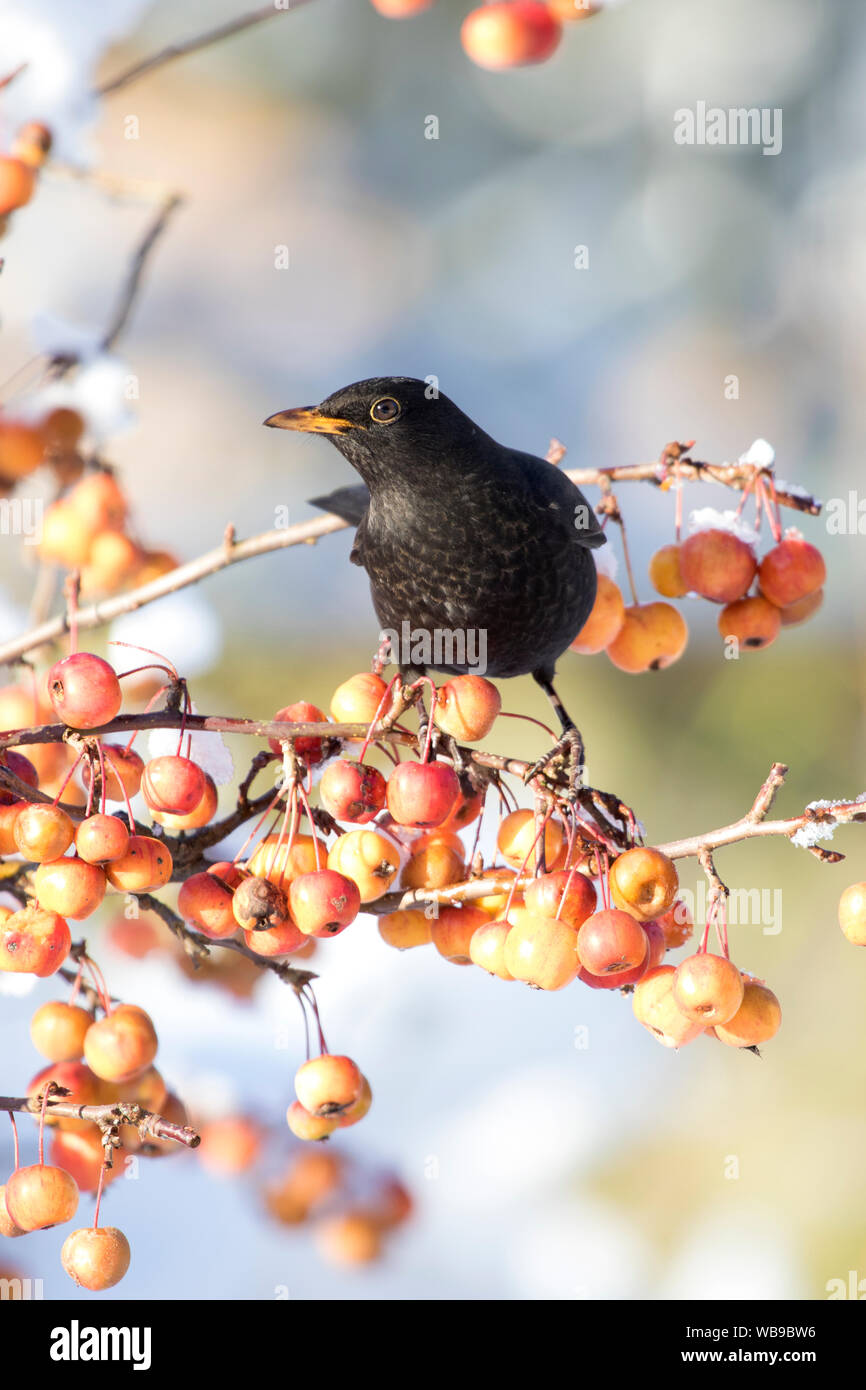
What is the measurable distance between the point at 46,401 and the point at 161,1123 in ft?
4.99

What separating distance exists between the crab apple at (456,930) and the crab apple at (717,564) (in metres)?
0.75

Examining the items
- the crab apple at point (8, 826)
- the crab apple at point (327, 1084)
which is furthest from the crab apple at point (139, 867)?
the crab apple at point (327, 1084)

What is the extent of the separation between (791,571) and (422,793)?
912 millimetres

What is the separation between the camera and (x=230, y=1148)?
7.86ft

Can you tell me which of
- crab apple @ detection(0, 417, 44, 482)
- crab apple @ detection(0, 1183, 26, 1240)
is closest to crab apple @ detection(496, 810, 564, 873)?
crab apple @ detection(0, 1183, 26, 1240)

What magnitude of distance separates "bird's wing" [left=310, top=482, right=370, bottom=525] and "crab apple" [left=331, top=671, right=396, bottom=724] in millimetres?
1036

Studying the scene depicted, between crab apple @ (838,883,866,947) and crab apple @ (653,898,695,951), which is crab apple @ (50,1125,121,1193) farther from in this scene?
crab apple @ (838,883,866,947)

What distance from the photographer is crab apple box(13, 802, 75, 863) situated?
1.27 meters

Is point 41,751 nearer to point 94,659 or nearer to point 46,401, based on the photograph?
point 94,659

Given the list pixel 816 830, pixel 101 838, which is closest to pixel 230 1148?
pixel 101 838

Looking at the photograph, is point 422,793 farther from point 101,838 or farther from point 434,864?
point 101,838

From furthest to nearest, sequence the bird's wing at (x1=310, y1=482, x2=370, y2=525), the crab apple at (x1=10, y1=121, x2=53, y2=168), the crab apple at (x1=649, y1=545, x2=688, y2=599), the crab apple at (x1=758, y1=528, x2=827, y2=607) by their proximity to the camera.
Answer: the bird's wing at (x1=310, y1=482, x2=370, y2=525) < the crab apple at (x1=649, y1=545, x2=688, y2=599) < the crab apple at (x1=758, y1=528, x2=827, y2=607) < the crab apple at (x1=10, y1=121, x2=53, y2=168)

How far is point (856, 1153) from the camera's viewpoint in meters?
4.66

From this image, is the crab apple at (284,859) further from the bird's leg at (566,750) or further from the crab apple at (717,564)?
the crab apple at (717,564)
